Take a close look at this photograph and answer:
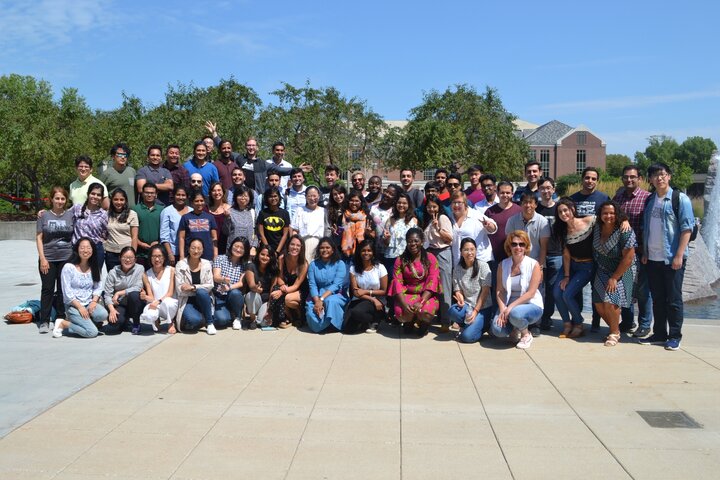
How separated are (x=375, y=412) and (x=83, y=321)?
4231mm

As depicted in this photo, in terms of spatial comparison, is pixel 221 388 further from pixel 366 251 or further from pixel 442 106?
pixel 442 106

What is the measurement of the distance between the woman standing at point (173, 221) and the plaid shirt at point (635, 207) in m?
5.34

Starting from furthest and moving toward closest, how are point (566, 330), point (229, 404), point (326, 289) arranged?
point (326, 289) < point (566, 330) < point (229, 404)

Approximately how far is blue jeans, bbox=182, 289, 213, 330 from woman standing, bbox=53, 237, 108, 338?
95 cm

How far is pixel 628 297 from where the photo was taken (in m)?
7.41

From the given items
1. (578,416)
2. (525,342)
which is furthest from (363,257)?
(578,416)

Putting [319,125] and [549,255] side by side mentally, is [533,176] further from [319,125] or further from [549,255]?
[319,125]

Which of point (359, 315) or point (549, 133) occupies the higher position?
point (549, 133)

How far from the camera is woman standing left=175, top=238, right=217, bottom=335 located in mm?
7922

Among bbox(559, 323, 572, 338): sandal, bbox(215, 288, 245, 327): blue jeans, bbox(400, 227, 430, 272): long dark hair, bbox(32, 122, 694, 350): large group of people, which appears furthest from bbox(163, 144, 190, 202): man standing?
bbox(559, 323, 572, 338): sandal

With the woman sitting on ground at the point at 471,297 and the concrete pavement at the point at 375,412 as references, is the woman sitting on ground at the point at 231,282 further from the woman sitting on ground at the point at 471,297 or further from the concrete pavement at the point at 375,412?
the woman sitting on ground at the point at 471,297

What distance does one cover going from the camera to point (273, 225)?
8.60m

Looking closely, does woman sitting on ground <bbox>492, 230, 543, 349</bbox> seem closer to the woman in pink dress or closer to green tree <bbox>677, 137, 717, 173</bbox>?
the woman in pink dress

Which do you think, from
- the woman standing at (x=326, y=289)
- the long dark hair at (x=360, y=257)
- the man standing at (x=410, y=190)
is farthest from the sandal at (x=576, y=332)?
the woman standing at (x=326, y=289)
